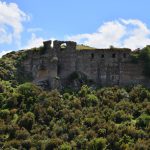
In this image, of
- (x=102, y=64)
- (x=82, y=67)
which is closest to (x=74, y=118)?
(x=82, y=67)

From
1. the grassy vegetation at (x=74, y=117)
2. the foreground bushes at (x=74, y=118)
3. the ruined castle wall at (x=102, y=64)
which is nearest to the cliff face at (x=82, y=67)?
the ruined castle wall at (x=102, y=64)

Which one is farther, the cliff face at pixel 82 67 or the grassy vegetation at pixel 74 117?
the cliff face at pixel 82 67

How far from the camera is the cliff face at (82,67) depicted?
79.0 m

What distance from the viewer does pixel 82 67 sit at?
80.8 metres

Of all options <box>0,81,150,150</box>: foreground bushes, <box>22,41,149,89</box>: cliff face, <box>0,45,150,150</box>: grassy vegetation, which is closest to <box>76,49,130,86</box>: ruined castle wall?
<box>22,41,149,89</box>: cliff face

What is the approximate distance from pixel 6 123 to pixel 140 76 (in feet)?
57.3

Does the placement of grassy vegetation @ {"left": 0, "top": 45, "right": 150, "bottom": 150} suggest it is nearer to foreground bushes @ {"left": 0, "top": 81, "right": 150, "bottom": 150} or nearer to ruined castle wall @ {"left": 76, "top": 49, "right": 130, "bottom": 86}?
foreground bushes @ {"left": 0, "top": 81, "right": 150, "bottom": 150}

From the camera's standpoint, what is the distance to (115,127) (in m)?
67.6

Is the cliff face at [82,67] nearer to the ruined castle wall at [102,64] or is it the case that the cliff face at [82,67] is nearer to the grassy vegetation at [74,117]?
the ruined castle wall at [102,64]

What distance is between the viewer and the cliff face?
259 ft

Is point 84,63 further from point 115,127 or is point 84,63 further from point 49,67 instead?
point 115,127

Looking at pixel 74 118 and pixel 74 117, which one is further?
pixel 74 117

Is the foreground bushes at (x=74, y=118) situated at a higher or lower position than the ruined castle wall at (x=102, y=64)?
lower

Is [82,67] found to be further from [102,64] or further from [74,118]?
[74,118]
